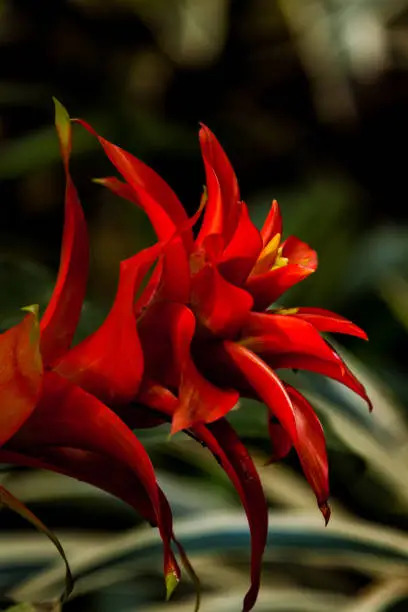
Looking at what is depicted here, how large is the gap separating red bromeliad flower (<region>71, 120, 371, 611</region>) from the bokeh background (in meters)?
0.20

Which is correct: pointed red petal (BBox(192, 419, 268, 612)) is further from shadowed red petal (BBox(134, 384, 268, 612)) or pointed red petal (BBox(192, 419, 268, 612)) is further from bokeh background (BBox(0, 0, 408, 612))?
bokeh background (BBox(0, 0, 408, 612))

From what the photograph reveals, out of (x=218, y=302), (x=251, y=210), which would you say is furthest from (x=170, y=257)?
(x=251, y=210)

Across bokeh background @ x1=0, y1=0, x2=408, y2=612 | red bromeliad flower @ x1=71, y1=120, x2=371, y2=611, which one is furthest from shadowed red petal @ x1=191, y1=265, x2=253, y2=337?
bokeh background @ x1=0, y1=0, x2=408, y2=612

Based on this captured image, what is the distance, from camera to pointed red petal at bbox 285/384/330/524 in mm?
374

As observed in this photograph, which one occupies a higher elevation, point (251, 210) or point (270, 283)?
point (270, 283)

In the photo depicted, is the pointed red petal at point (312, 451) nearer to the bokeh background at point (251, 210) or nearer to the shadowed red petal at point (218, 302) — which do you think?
the shadowed red petal at point (218, 302)

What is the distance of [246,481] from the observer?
0.38 m

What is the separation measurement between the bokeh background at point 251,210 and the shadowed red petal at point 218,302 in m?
0.21

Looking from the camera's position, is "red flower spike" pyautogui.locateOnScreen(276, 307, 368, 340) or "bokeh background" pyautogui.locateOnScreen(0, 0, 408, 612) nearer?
"red flower spike" pyautogui.locateOnScreen(276, 307, 368, 340)

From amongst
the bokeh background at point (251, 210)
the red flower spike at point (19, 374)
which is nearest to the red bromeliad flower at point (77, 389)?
the red flower spike at point (19, 374)

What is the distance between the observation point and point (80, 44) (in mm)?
1859

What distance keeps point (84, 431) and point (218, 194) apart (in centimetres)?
13

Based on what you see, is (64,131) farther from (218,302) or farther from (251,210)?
(251,210)

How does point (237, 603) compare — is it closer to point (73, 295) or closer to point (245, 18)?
point (73, 295)
